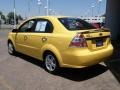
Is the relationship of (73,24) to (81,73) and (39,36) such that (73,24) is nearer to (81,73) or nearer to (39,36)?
(39,36)

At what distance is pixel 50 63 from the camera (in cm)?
723

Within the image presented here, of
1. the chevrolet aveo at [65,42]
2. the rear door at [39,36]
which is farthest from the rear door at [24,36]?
the rear door at [39,36]

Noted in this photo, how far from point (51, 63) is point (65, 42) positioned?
1.04m

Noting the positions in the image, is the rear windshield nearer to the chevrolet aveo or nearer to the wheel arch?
the chevrolet aveo

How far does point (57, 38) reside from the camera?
22.1ft

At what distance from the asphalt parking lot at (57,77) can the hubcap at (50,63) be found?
19 centimetres

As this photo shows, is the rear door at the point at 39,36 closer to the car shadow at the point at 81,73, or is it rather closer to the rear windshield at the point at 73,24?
the rear windshield at the point at 73,24

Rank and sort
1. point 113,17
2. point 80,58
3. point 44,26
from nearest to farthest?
1. point 80,58
2. point 44,26
3. point 113,17

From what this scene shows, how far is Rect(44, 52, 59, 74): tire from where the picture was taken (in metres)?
6.95

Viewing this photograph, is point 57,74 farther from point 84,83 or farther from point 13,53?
point 13,53

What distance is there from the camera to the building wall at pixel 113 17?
1620 cm

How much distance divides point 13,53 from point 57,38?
12.2 ft

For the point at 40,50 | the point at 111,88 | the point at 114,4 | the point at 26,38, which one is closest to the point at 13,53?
the point at 26,38

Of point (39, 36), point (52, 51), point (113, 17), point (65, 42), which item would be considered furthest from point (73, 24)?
point (113, 17)
